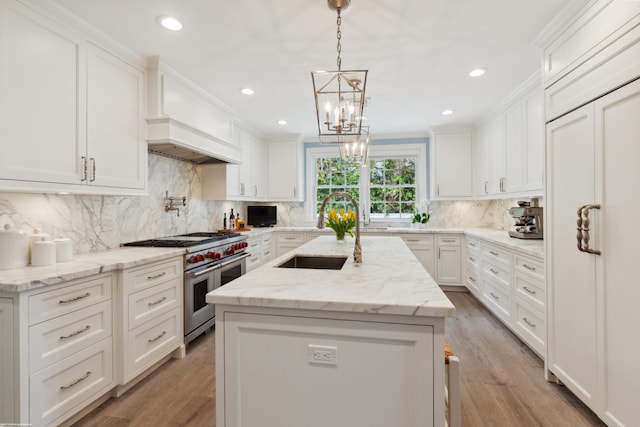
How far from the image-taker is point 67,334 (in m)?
1.68

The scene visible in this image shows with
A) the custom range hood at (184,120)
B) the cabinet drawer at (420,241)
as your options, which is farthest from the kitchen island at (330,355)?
the cabinet drawer at (420,241)

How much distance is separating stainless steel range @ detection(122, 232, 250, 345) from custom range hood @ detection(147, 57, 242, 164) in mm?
881

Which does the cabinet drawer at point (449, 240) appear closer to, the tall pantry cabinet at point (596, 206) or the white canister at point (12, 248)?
the tall pantry cabinet at point (596, 206)

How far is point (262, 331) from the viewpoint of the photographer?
1.18m

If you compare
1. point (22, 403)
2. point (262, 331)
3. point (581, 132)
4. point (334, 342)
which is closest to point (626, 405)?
point (581, 132)

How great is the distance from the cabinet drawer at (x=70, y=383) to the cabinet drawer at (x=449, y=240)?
4056mm

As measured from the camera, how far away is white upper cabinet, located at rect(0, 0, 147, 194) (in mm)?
1640

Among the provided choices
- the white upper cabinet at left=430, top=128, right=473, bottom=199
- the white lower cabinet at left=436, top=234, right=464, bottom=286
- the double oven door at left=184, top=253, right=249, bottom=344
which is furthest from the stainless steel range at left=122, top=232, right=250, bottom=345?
the white upper cabinet at left=430, top=128, right=473, bottom=199

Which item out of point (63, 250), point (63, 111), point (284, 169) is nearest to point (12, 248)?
point (63, 250)

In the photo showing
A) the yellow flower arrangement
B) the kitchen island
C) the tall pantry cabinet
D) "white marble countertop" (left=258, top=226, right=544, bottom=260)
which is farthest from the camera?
the yellow flower arrangement

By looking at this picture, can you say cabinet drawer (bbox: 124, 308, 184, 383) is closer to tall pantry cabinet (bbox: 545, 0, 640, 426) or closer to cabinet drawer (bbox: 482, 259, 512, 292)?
tall pantry cabinet (bbox: 545, 0, 640, 426)

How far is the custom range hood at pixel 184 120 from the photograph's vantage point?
2553 millimetres

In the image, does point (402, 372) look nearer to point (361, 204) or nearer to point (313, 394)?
point (313, 394)

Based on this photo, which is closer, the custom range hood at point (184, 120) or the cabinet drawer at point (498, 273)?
the custom range hood at point (184, 120)
